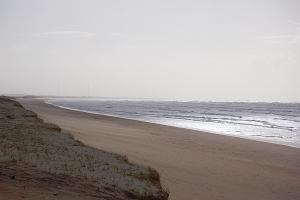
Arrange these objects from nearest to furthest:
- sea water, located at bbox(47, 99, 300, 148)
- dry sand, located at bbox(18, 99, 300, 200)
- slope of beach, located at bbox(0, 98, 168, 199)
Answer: slope of beach, located at bbox(0, 98, 168, 199), dry sand, located at bbox(18, 99, 300, 200), sea water, located at bbox(47, 99, 300, 148)

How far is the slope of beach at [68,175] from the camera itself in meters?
4.29

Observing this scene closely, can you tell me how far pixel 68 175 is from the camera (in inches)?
199

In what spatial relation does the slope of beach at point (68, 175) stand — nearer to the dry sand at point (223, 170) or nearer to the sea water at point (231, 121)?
the dry sand at point (223, 170)

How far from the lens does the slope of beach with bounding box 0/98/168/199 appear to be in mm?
4293

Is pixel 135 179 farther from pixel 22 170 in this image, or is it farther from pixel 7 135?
pixel 7 135

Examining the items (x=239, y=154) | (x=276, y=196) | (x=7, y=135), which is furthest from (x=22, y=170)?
(x=239, y=154)

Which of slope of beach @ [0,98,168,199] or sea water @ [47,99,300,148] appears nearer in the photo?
slope of beach @ [0,98,168,199]

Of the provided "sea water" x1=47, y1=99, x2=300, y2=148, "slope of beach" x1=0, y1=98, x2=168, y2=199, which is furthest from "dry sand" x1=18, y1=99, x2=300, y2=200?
"sea water" x1=47, y1=99, x2=300, y2=148

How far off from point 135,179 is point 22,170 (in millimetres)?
2240

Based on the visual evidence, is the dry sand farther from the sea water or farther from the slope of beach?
the sea water

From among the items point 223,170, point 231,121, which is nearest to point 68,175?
point 223,170

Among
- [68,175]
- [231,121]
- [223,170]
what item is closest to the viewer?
[68,175]

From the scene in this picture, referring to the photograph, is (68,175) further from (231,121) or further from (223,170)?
(231,121)

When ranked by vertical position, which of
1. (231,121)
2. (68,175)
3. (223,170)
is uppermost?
(68,175)
